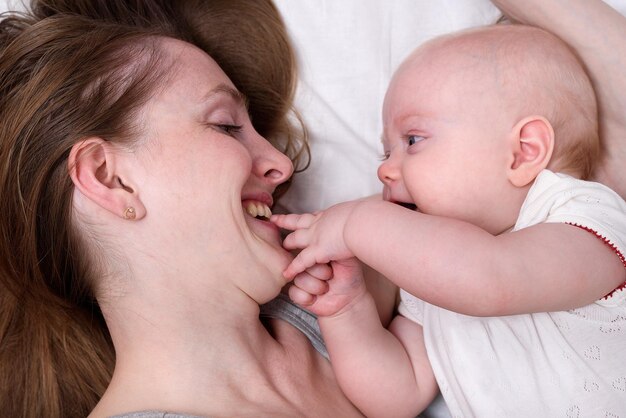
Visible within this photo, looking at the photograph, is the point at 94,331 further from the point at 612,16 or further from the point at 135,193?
the point at 612,16

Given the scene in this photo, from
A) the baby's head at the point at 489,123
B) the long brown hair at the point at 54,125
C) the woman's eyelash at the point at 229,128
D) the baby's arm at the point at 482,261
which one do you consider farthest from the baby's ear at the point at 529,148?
the long brown hair at the point at 54,125

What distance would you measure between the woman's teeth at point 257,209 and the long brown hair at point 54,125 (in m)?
0.29

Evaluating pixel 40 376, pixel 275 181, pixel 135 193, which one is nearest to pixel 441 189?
pixel 275 181

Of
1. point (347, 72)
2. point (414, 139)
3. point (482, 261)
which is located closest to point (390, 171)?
point (414, 139)

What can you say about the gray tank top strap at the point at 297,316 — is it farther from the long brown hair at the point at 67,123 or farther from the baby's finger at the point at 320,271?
the long brown hair at the point at 67,123

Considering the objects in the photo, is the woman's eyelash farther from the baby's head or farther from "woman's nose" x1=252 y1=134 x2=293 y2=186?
the baby's head

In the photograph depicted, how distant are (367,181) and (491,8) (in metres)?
0.55

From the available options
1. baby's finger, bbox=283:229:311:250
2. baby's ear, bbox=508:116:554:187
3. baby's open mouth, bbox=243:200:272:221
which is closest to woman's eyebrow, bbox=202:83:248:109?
baby's open mouth, bbox=243:200:272:221

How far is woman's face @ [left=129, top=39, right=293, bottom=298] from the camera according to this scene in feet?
4.80

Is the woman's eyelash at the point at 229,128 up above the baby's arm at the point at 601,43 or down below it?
below

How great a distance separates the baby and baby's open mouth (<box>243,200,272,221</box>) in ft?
0.27

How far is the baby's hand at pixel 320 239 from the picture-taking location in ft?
4.74

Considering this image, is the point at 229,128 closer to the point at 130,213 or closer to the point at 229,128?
the point at 229,128

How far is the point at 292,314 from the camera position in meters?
1.76
